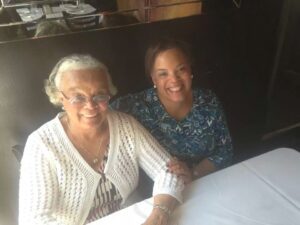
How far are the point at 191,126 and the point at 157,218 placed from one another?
324 mm

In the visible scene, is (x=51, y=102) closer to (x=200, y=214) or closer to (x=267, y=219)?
(x=200, y=214)

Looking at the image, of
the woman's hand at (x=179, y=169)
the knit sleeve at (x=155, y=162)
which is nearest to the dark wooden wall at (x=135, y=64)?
the knit sleeve at (x=155, y=162)

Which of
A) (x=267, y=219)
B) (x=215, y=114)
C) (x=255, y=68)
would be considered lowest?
(x=267, y=219)

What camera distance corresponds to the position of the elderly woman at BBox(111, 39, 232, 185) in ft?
2.94

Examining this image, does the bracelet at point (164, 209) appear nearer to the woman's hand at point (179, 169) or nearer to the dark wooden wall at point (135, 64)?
the woman's hand at point (179, 169)

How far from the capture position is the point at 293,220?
2.68 feet

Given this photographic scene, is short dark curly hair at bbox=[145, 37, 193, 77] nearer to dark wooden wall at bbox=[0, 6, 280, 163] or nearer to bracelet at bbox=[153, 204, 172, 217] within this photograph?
dark wooden wall at bbox=[0, 6, 280, 163]

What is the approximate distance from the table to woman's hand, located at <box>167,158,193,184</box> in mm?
24

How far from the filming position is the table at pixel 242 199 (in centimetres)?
82

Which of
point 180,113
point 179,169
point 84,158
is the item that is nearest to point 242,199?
point 179,169

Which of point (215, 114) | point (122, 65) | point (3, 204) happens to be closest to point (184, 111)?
point (215, 114)

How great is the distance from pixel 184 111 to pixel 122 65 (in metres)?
0.26

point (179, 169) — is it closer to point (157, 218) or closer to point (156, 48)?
point (157, 218)

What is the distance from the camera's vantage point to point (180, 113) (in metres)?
1.00
